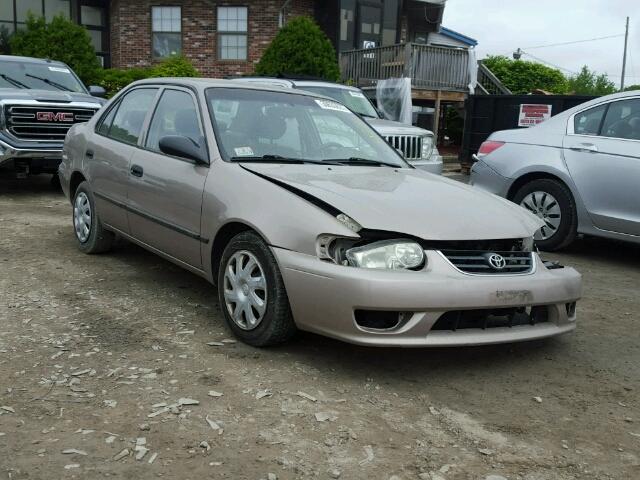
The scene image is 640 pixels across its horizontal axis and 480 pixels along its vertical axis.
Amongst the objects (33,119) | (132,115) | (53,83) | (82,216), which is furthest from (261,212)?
(53,83)

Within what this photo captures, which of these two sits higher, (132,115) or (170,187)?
(132,115)

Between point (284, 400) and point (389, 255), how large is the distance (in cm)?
88

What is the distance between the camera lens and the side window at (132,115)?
5.32m

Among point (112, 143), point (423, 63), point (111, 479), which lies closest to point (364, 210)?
point (111, 479)

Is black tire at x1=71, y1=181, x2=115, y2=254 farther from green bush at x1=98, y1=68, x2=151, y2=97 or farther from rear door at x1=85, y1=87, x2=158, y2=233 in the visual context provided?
green bush at x1=98, y1=68, x2=151, y2=97

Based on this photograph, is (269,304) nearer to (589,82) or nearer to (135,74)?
(135,74)

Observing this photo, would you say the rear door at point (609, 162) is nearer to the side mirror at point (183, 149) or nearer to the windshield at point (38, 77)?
the side mirror at point (183, 149)

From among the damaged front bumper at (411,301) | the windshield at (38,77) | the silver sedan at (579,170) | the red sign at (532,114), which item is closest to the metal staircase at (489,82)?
the red sign at (532,114)

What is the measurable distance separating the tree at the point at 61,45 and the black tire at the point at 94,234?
13.0 metres

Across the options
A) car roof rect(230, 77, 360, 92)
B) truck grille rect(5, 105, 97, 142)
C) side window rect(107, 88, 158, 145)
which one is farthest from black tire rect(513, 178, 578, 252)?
truck grille rect(5, 105, 97, 142)

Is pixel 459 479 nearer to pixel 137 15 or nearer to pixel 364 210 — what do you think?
pixel 364 210

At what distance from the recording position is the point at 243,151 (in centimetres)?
445

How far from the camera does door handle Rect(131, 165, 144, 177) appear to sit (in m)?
4.97

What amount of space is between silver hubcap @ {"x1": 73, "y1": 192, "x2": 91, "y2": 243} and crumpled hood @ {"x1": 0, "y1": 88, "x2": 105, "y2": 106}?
12.5 feet
